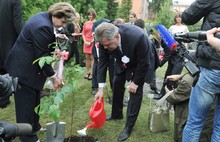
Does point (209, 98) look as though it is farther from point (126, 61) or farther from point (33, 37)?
point (33, 37)

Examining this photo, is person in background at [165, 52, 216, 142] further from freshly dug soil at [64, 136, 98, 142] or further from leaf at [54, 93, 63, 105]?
leaf at [54, 93, 63, 105]

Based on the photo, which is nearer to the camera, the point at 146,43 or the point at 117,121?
the point at 146,43

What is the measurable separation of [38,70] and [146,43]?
135 centimetres

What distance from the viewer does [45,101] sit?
9.66 ft

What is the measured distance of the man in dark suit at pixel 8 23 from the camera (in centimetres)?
384

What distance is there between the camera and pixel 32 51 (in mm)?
3057

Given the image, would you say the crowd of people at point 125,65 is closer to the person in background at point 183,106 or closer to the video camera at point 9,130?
the person in background at point 183,106

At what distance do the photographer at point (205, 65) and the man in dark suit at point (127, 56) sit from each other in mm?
905

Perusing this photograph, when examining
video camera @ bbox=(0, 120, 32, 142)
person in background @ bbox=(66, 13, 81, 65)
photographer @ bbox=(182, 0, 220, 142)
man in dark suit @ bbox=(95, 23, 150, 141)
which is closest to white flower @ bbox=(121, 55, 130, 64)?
man in dark suit @ bbox=(95, 23, 150, 141)

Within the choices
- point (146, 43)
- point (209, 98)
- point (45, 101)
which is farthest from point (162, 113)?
point (45, 101)

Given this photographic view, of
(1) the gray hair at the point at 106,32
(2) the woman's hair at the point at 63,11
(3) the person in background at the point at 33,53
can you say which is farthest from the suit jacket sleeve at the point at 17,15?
(1) the gray hair at the point at 106,32

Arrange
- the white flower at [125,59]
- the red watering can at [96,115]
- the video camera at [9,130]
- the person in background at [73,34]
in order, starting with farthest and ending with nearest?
1. the person in background at [73,34]
2. the red watering can at [96,115]
3. the white flower at [125,59]
4. the video camera at [9,130]

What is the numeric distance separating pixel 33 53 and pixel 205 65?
1.75 meters

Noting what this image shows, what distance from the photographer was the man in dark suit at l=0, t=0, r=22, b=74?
12.6 ft
